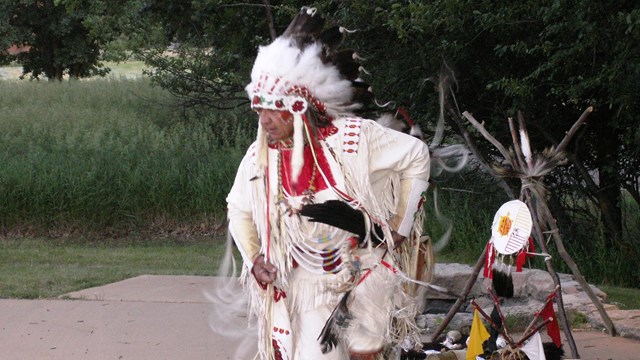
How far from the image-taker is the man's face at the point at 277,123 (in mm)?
4481

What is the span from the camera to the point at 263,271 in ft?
14.7

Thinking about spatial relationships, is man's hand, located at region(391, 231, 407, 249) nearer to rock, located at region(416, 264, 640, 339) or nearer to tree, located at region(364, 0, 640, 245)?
rock, located at region(416, 264, 640, 339)

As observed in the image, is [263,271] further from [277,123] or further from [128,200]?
[128,200]

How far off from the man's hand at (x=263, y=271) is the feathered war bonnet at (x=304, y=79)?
41 cm

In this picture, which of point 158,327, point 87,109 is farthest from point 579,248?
point 87,109

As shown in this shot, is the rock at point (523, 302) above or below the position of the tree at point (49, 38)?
below

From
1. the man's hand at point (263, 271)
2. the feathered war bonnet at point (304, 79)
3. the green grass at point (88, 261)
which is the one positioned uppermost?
the feathered war bonnet at point (304, 79)

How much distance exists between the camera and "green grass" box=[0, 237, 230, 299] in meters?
8.59

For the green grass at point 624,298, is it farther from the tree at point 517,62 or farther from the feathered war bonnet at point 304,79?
the feathered war bonnet at point 304,79

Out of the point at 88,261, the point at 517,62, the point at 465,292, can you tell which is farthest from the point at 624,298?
the point at 88,261

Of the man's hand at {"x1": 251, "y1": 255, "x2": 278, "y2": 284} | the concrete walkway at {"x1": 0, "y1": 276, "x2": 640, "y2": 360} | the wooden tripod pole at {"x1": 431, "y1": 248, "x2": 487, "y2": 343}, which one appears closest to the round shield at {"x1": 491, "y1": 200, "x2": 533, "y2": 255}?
the wooden tripod pole at {"x1": 431, "y1": 248, "x2": 487, "y2": 343}

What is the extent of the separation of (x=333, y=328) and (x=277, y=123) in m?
0.93

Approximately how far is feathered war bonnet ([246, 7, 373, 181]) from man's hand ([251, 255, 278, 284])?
407 millimetres

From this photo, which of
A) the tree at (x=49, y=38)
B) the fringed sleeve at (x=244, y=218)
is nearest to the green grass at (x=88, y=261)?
the fringed sleeve at (x=244, y=218)
